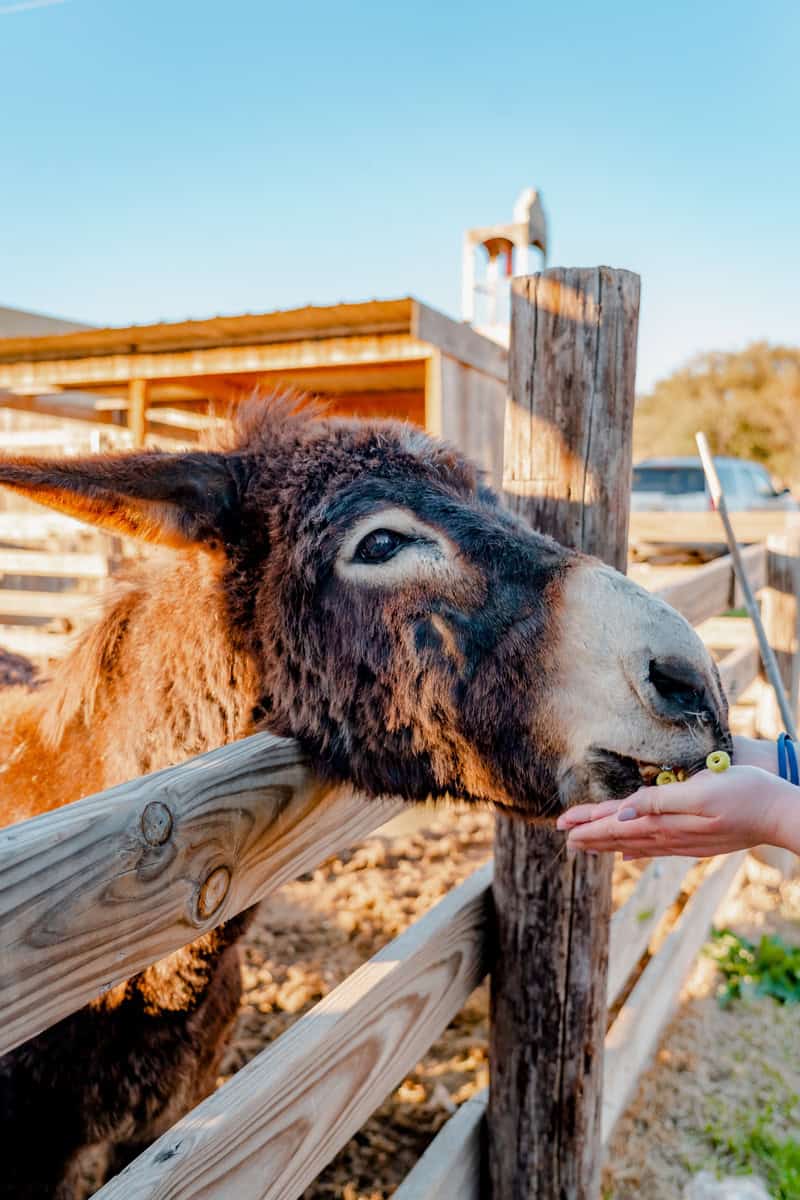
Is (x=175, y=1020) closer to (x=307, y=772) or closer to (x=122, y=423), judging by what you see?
(x=307, y=772)

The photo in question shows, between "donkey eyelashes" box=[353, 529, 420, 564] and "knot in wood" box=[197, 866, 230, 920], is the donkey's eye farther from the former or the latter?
"knot in wood" box=[197, 866, 230, 920]

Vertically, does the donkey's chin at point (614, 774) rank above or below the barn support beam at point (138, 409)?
below

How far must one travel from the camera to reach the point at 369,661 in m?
1.76

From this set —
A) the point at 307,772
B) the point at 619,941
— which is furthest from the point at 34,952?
the point at 619,941

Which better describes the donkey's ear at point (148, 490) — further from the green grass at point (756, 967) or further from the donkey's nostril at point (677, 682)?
the green grass at point (756, 967)

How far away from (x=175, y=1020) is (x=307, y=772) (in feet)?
Result: 2.83

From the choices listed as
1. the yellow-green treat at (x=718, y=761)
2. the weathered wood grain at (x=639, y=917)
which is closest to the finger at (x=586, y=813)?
the yellow-green treat at (x=718, y=761)

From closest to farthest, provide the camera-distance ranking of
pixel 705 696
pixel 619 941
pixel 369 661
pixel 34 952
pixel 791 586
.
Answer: pixel 34 952 → pixel 705 696 → pixel 369 661 → pixel 619 941 → pixel 791 586

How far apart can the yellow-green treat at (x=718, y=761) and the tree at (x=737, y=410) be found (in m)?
40.8

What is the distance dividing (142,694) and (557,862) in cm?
115

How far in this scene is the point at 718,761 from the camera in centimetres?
144

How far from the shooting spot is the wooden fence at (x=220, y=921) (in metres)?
0.94

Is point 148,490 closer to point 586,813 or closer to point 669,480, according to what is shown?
point 586,813

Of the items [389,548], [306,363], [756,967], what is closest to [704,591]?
[756,967]
